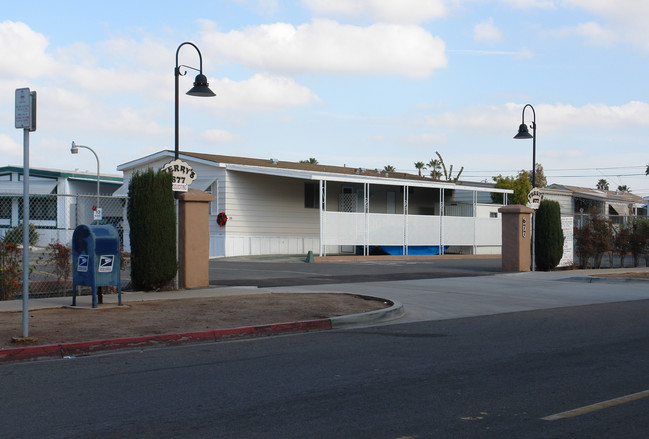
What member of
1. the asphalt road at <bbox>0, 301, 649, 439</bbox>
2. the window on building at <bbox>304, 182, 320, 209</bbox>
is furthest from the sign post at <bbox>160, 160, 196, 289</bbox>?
the window on building at <bbox>304, 182, 320, 209</bbox>

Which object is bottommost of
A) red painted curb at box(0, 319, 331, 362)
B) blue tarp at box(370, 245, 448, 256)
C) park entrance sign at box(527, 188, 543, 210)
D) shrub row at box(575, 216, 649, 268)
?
red painted curb at box(0, 319, 331, 362)

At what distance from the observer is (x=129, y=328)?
10078mm

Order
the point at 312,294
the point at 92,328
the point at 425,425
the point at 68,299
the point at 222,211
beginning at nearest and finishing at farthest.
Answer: the point at 425,425, the point at 92,328, the point at 68,299, the point at 312,294, the point at 222,211

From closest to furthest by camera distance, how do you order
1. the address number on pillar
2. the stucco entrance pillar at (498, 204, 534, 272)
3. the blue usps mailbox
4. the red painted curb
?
the red painted curb < the blue usps mailbox < the stucco entrance pillar at (498, 204, 534, 272) < the address number on pillar

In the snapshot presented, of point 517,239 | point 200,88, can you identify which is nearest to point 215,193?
point 517,239

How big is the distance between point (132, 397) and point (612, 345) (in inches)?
250

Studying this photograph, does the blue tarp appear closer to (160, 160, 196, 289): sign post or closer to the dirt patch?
(160, 160, 196, 289): sign post

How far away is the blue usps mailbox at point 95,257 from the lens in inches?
471

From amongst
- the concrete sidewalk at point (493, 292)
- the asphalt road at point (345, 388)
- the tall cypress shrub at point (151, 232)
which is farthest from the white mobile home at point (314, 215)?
the asphalt road at point (345, 388)

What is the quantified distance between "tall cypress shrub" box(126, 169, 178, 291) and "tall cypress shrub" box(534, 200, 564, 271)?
1393 centimetres

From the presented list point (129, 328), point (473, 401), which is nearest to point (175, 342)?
point (129, 328)

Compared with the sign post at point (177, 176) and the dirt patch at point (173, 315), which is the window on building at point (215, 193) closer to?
the sign post at point (177, 176)

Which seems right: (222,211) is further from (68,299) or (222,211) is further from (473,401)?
(473,401)

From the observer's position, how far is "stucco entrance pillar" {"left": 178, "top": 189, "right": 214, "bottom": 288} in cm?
1588
